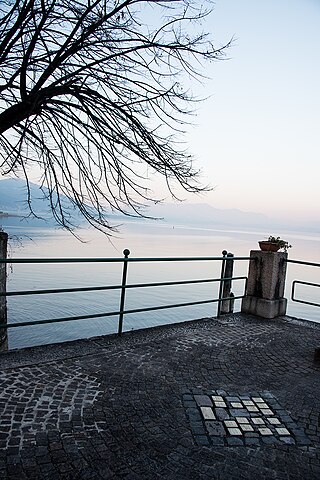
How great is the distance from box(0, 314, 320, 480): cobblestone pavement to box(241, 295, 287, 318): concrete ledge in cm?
178

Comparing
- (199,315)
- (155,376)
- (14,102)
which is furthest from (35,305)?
(155,376)

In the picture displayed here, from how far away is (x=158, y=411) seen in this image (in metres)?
3.32

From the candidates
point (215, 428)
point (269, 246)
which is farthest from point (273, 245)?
point (215, 428)

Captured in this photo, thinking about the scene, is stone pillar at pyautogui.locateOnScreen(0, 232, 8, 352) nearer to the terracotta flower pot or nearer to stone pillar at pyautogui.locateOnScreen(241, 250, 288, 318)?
A: stone pillar at pyautogui.locateOnScreen(241, 250, 288, 318)

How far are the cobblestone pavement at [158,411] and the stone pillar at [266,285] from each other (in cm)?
186

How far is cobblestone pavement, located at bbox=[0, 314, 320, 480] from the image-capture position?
2594mm

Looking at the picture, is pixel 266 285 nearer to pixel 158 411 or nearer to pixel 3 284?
pixel 158 411

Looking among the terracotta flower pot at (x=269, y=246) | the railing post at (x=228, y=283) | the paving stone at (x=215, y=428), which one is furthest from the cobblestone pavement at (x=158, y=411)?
the terracotta flower pot at (x=269, y=246)

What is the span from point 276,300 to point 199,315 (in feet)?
27.1

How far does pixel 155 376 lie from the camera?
160 inches

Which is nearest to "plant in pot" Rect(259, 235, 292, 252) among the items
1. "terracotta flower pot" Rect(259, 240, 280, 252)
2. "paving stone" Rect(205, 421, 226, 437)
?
"terracotta flower pot" Rect(259, 240, 280, 252)

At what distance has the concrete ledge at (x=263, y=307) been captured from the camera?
714 centimetres

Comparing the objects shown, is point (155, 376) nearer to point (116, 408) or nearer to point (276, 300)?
point (116, 408)

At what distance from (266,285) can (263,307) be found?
42 cm
